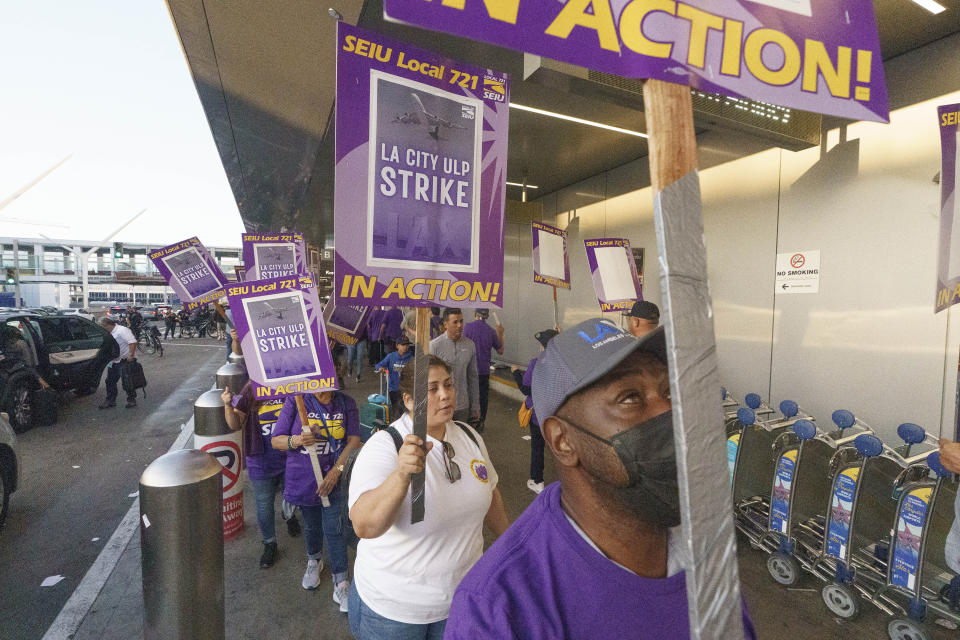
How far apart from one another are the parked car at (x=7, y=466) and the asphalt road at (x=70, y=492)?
281 millimetres

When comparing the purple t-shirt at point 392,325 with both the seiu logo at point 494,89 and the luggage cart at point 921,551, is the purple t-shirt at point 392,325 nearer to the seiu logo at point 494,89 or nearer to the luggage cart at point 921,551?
the luggage cart at point 921,551

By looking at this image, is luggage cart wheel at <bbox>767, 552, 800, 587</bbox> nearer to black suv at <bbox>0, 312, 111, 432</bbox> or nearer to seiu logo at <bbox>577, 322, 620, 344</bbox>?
seiu logo at <bbox>577, 322, 620, 344</bbox>

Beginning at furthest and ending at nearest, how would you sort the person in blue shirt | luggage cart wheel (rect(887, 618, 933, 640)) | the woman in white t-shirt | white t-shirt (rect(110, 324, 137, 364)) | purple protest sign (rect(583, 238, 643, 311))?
white t-shirt (rect(110, 324, 137, 364)), purple protest sign (rect(583, 238, 643, 311)), the person in blue shirt, luggage cart wheel (rect(887, 618, 933, 640)), the woman in white t-shirt

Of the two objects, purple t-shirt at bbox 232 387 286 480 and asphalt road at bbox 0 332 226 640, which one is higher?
purple t-shirt at bbox 232 387 286 480

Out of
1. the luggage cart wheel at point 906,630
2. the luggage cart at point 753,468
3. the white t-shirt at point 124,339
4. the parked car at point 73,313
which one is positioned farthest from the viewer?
the parked car at point 73,313

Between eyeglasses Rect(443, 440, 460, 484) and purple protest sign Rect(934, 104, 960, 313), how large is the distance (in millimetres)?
2911

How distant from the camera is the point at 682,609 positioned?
1098 mm

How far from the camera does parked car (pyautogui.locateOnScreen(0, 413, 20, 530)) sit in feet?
16.6

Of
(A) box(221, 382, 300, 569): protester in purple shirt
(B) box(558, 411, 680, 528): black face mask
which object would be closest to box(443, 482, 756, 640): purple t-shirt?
(B) box(558, 411, 680, 528): black face mask

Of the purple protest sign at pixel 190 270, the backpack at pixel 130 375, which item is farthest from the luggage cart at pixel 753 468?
the backpack at pixel 130 375

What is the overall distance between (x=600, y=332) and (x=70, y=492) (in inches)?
296

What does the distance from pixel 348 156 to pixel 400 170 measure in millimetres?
207

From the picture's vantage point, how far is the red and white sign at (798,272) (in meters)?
5.68

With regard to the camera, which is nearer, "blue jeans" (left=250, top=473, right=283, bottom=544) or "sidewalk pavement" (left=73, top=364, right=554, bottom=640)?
"sidewalk pavement" (left=73, top=364, right=554, bottom=640)
